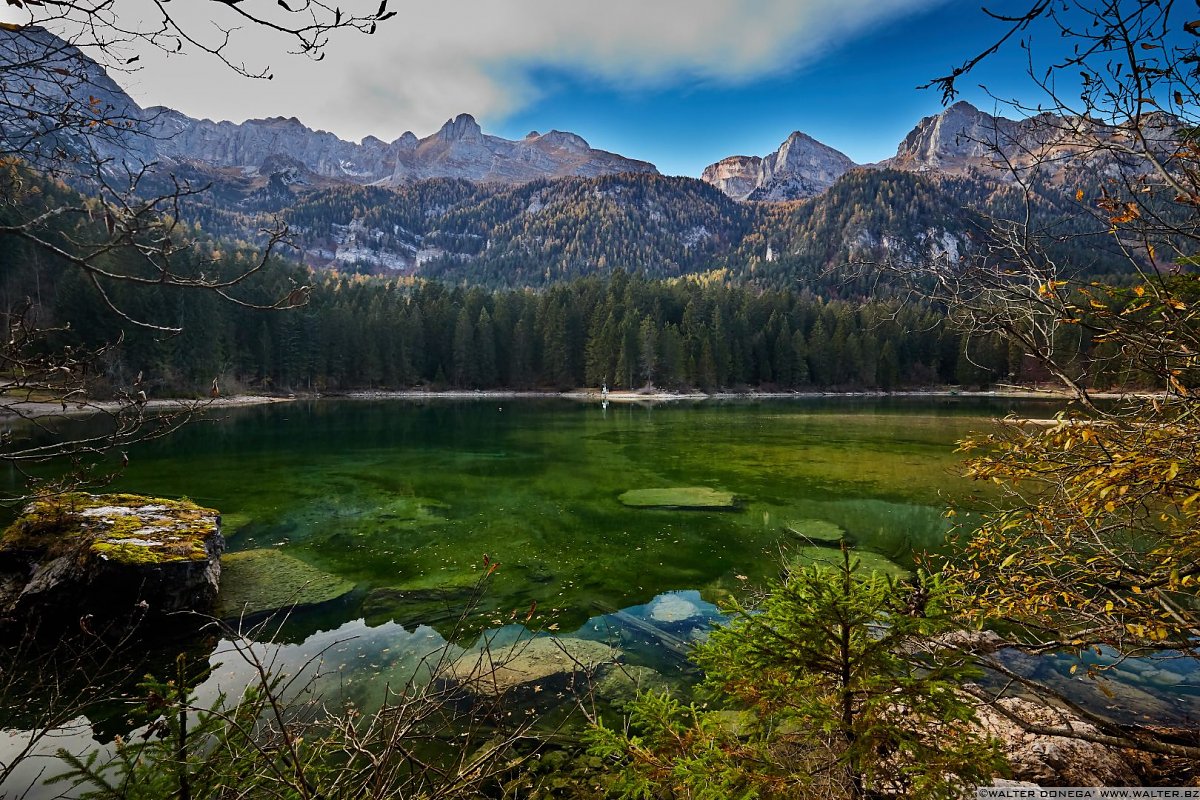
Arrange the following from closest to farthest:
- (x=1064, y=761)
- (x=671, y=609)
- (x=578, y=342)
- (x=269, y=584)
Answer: (x=1064, y=761), (x=671, y=609), (x=269, y=584), (x=578, y=342)

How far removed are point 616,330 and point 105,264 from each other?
172ft

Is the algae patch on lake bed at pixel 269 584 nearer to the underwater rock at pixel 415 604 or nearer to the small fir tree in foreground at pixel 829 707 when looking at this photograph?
the underwater rock at pixel 415 604

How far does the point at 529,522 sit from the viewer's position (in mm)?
13250

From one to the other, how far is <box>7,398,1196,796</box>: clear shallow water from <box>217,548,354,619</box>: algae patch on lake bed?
0.35m

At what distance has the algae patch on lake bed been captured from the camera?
8172 millimetres

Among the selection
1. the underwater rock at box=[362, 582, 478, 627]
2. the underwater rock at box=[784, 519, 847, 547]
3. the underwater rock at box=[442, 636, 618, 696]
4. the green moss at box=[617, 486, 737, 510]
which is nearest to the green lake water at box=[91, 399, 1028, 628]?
the underwater rock at box=[362, 582, 478, 627]

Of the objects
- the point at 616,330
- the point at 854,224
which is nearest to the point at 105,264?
the point at 616,330

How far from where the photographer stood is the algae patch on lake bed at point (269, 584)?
26.8ft

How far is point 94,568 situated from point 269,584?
2.29 metres

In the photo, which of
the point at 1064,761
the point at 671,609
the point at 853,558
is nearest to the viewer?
the point at 1064,761

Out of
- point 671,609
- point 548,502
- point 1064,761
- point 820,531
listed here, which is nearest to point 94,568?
point 671,609

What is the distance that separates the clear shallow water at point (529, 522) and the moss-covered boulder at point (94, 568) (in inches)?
55.5

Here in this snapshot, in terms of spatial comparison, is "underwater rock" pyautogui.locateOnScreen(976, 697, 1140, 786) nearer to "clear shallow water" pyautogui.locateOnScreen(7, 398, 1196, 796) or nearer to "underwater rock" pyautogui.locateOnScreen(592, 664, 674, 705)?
"clear shallow water" pyautogui.locateOnScreen(7, 398, 1196, 796)

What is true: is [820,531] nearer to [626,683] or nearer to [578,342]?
[626,683]
